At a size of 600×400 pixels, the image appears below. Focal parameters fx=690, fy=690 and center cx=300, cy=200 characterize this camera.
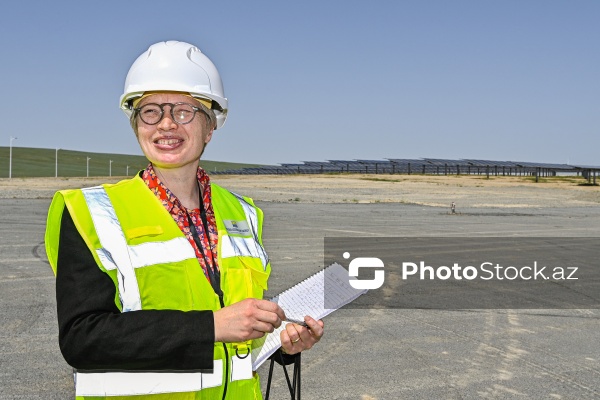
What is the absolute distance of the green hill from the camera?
365ft

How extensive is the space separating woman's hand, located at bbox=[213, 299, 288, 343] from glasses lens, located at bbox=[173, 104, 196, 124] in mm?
709

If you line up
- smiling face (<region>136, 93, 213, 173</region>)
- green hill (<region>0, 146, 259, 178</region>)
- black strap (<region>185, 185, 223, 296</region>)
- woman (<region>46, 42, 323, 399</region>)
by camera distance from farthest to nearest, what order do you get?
green hill (<region>0, 146, 259, 178</region>) → smiling face (<region>136, 93, 213, 173</region>) → black strap (<region>185, 185, 223, 296</region>) → woman (<region>46, 42, 323, 399</region>)

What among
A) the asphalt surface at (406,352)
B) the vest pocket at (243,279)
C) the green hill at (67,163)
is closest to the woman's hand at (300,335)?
the vest pocket at (243,279)

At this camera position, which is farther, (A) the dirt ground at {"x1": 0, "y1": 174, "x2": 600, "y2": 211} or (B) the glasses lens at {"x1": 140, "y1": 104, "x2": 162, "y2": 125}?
(A) the dirt ground at {"x1": 0, "y1": 174, "x2": 600, "y2": 211}

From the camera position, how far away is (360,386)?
568 centimetres

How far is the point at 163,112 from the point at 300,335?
0.84 m

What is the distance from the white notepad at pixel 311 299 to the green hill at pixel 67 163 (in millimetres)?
104704

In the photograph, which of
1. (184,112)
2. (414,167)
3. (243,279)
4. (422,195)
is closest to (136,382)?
(243,279)

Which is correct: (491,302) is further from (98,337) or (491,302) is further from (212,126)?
(98,337)

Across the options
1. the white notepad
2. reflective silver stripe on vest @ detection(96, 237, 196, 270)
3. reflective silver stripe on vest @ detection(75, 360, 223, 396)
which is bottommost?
reflective silver stripe on vest @ detection(75, 360, 223, 396)

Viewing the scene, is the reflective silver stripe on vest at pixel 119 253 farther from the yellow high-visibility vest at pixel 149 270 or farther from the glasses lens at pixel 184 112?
the glasses lens at pixel 184 112

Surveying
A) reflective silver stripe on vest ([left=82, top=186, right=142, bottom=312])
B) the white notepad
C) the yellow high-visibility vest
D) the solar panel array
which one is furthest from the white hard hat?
the solar panel array

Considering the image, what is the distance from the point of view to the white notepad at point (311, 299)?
7.19 ft

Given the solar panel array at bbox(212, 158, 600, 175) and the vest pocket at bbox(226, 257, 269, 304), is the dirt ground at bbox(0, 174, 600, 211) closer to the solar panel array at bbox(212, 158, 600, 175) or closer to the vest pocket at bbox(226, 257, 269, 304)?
the vest pocket at bbox(226, 257, 269, 304)
